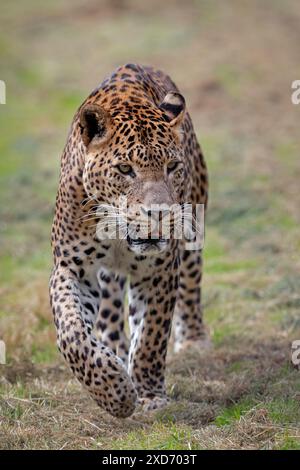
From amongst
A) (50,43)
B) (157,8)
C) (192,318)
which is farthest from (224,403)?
(157,8)

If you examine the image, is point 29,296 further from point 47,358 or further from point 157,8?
point 157,8

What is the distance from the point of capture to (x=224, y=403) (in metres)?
7.82

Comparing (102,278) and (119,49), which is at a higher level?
(119,49)

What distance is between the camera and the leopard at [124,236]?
23.1 ft

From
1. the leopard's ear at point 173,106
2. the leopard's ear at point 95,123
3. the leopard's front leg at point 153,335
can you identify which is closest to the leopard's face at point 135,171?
the leopard's ear at point 95,123

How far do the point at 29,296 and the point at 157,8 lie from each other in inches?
720

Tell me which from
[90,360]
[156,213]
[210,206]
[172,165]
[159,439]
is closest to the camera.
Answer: [159,439]

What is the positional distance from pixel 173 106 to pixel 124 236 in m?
1.09

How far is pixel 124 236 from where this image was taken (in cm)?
728

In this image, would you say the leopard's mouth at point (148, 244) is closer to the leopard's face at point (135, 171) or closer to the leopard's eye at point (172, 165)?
the leopard's face at point (135, 171)

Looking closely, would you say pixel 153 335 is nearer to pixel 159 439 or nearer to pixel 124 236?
pixel 124 236

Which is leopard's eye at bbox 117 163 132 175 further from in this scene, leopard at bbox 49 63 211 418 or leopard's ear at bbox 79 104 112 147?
leopard's ear at bbox 79 104 112 147

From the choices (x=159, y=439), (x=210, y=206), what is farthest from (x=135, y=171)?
(x=210, y=206)

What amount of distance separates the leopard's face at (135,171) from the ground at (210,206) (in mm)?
1258
